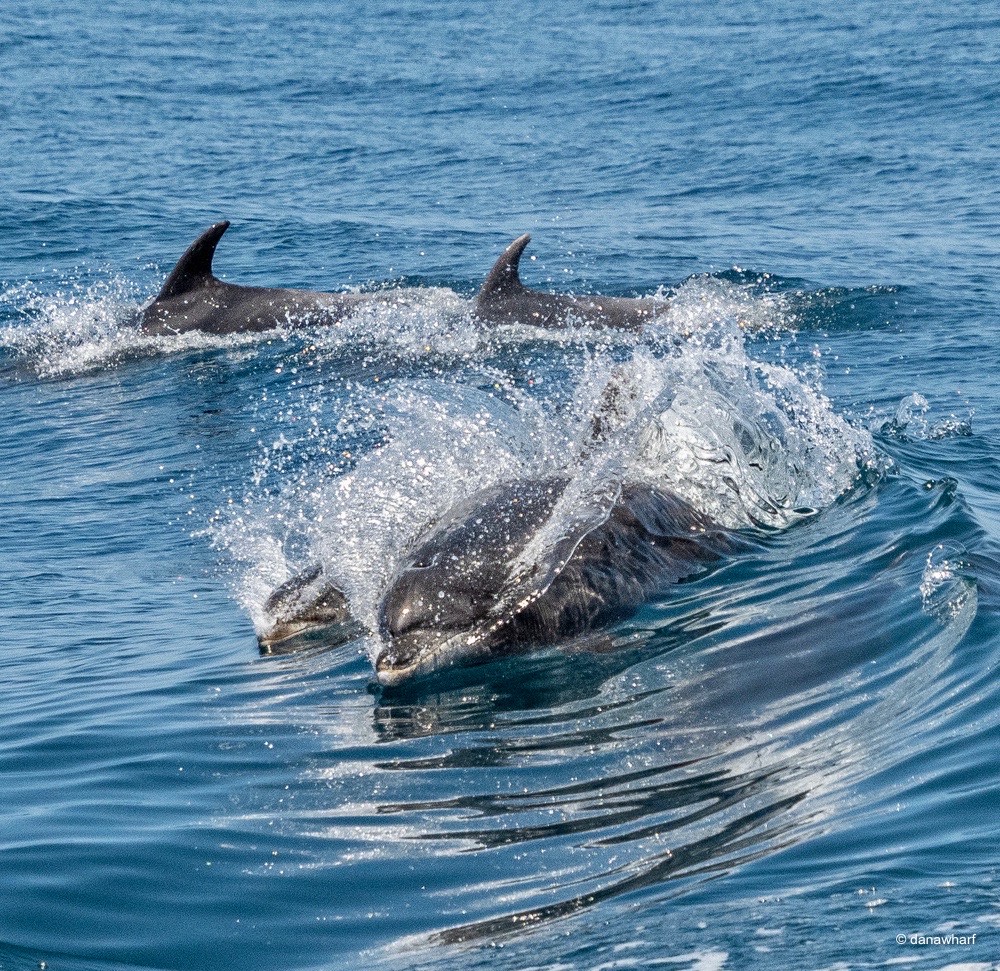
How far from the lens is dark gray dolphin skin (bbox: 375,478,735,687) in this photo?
25.6 feet

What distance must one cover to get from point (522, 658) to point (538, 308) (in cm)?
1017

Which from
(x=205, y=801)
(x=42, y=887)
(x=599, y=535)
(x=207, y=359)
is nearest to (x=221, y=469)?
Answer: (x=207, y=359)

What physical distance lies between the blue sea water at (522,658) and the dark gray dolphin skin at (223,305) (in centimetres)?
38

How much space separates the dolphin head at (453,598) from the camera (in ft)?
25.4

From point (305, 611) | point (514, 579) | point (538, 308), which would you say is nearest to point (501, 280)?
point (538, 308)

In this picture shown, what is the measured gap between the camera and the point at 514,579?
8102 mm

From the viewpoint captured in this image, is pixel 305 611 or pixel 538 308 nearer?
pixel 305 611

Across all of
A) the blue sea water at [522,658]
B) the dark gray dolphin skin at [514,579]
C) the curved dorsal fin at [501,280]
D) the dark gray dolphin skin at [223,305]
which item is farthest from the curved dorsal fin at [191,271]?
the dark gray dolphin skin at [514,579]

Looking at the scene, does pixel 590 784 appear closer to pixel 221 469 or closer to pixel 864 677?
pixel 864 677

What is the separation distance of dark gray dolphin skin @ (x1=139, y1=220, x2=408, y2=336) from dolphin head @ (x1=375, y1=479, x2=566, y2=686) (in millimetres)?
10096

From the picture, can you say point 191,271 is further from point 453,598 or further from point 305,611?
point 453,598

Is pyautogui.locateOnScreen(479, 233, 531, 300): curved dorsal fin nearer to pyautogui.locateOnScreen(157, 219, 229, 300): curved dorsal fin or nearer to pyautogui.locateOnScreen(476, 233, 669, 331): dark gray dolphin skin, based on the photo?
pyautogui.locateOnScreen(476, 233, 669, 331): dark gray dolphin skin

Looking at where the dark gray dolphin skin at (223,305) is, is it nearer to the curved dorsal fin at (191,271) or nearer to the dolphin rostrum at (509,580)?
the curved dorsal fin at (191,271)

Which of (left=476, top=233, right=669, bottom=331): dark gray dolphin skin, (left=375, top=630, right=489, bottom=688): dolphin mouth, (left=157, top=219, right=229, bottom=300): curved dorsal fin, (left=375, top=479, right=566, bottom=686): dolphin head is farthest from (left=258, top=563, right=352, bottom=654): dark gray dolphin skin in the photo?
(left=157, top=219, right=229, bottom=300): curved dorsal fin
